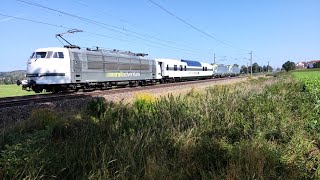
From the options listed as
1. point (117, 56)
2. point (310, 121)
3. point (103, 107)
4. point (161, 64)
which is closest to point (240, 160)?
point (310, 121)

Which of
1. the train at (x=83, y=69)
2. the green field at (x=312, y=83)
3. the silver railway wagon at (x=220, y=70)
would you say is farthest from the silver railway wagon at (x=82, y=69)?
the silver railway wagon at (x=220, y=70)

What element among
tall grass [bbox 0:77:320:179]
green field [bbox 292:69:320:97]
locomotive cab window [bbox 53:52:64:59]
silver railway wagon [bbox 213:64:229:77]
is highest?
locomotive cab window [bbox 53:52:64:59]

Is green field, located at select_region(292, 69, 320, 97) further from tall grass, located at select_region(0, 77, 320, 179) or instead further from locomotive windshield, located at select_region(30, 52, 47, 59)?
locomotive windshield, located at select_region(30, 52, 47, 59)

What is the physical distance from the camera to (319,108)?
38.5 feet

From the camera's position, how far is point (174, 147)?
6.68m

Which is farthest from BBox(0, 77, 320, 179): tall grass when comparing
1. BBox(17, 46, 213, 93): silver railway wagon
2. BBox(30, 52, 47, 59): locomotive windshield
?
BBox(30, 52, 47, 59): locomotive windshield

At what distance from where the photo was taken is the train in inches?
851

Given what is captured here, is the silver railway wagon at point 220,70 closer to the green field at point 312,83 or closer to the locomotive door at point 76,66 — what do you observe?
the green field at point 312,83

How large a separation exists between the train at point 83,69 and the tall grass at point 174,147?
482 inches

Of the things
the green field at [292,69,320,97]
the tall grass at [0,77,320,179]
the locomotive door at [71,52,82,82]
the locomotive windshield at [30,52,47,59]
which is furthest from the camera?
the locomotive door at [71,52,82,82]

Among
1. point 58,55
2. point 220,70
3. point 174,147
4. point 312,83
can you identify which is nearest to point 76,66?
point 58,55

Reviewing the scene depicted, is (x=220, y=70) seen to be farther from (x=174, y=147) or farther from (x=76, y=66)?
(x=174, y=147)

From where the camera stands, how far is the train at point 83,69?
21.6 metres

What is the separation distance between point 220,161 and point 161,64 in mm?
37083
